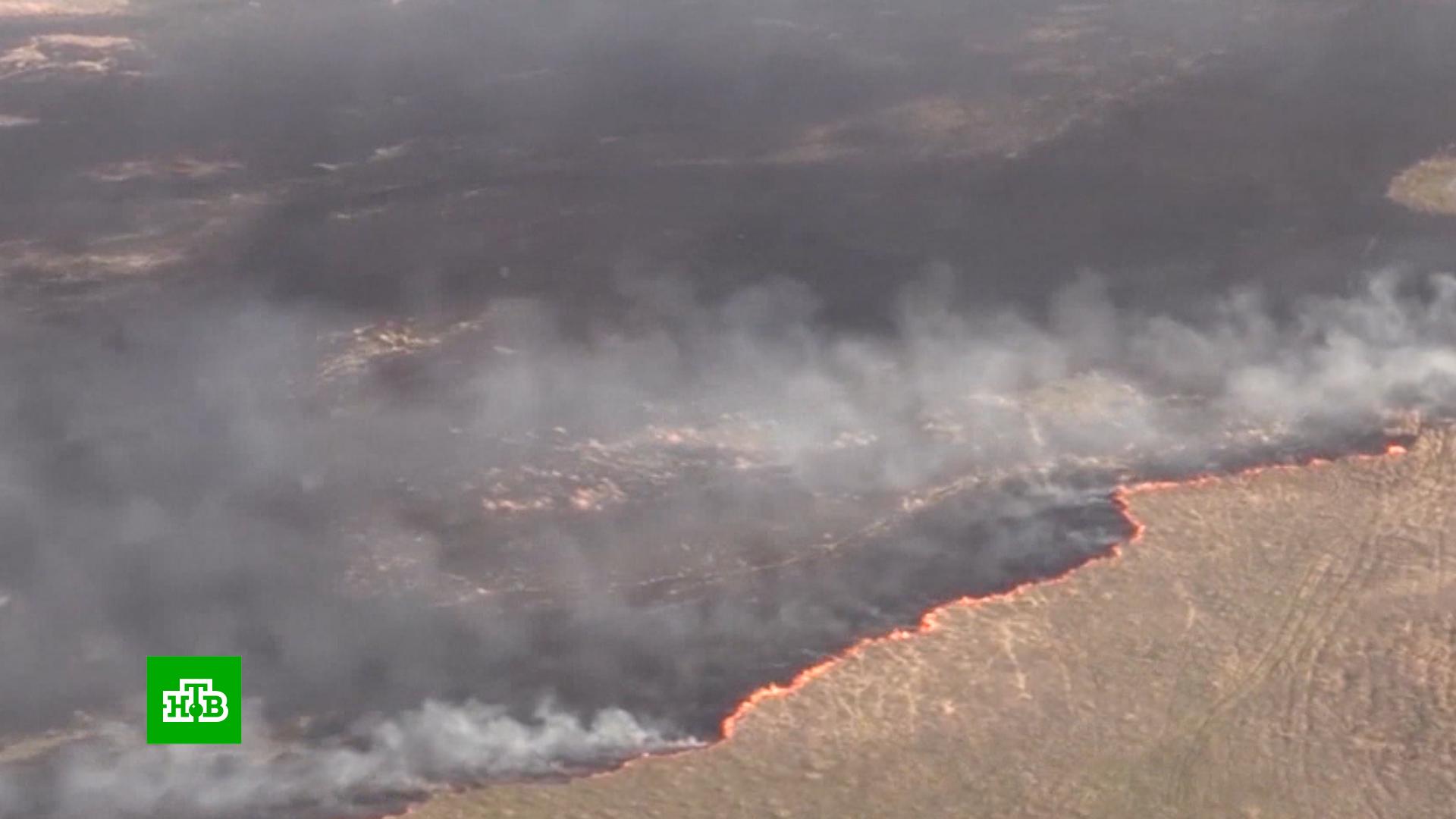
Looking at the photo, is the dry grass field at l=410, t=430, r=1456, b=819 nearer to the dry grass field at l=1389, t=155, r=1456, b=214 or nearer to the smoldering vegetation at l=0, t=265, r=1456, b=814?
the smoldering vegetation at l=0, t=265, r=1456, b=814

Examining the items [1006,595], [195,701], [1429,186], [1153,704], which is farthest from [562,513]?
[1429,186]

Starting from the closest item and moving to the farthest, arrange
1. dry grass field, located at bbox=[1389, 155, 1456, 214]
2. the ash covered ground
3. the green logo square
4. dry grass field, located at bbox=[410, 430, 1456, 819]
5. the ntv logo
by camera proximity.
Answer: dry grass field, located at bbox=[410, 430, 1456, 819]
the green logo square
the ntv logo
the ash covered ground
dry grass field, located at bbox=[1389, 155, 1456, 214]

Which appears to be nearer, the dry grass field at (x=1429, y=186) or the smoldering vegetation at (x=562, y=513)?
Result: the smoldering vegetation at (x=562, y=513)

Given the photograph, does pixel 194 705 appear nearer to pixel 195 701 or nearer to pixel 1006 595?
pixel 195 701

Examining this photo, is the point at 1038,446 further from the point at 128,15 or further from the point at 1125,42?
the point at 128,15

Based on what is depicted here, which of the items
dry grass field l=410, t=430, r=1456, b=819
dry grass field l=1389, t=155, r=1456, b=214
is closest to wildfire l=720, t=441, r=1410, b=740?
dry grass field l=410, t=430, r=1456, b=819

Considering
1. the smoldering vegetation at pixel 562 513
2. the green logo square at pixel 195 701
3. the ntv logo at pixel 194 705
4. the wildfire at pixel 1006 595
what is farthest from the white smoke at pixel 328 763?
the wildfire at pixel 1006 595

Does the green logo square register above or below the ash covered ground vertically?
below

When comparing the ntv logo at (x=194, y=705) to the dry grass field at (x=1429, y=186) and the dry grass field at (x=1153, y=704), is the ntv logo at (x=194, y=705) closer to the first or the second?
the dry grass field at (x=1153, y=704)
